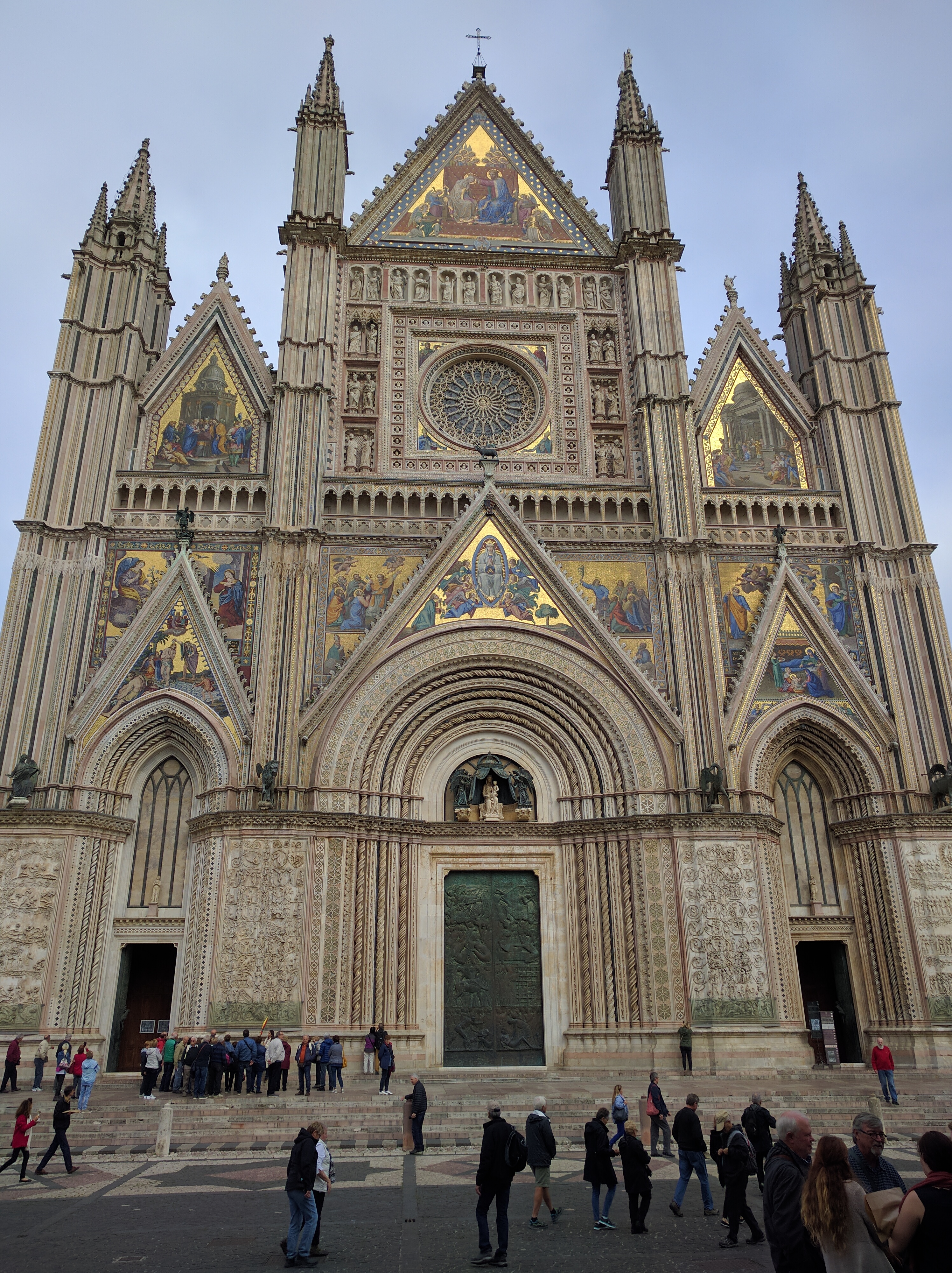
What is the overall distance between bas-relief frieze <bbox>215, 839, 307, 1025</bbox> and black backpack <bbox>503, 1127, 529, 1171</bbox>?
12.1 m

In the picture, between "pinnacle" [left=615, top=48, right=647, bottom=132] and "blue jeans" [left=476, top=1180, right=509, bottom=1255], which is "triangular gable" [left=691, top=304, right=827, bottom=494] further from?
"blue jeans" [left=476, top=1180, right=509, bottom=1255]

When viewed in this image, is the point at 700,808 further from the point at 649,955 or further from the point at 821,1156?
the point at 821,1156

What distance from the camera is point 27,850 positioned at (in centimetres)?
1933

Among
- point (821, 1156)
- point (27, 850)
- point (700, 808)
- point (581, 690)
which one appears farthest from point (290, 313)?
point (821, 1156)

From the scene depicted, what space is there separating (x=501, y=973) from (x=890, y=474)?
614 inches

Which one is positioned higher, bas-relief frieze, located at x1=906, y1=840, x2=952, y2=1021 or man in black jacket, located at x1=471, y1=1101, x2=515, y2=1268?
bas-relief frieze, located at x1=906, y1=840, x2=952, y2=1021

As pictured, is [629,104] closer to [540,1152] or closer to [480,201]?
[480,201]

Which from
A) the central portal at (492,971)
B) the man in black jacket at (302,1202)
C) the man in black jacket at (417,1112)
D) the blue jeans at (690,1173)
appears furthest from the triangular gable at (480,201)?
the man in black jacket at (302,1202)

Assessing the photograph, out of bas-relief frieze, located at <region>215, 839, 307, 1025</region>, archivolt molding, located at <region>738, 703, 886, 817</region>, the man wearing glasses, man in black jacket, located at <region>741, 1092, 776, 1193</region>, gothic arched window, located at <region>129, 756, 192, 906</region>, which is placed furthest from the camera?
archivolt molding, located at <region>738, 703, 886, 817</region>

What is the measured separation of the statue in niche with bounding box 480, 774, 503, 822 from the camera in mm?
21953

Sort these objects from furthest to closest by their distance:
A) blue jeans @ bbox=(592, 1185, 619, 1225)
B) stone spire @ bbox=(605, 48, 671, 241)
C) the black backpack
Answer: stone spire @ bbox=(605, 48, 671, 241) → blue jeans @ bbox=(592, 1185, 619, 1225) → the black backpack

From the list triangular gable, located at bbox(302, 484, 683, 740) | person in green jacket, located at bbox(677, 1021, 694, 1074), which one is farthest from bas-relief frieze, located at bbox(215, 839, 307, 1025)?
person in green jacket, located at bbox(677, 1021, 694, 1074)

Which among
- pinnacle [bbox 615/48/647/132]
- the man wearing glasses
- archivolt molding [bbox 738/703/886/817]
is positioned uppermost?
pinnacle [bbox 615/48/647/132]

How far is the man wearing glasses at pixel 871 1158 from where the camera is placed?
15.6ft
